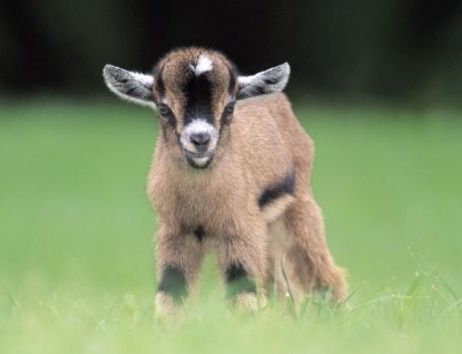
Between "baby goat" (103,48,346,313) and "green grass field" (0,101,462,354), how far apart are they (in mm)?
195

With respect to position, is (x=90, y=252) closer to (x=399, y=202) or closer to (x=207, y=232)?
(x=399, y=202)

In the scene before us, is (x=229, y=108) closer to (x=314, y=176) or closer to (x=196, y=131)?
(x=196, y=131)

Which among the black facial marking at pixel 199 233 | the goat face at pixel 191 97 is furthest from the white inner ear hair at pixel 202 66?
the black facial marking at pixel 199 233

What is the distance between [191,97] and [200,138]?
0.95 feet

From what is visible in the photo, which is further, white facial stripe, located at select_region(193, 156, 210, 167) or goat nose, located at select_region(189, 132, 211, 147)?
white facial stripe, located at select_region(193, 156, 210, 167)

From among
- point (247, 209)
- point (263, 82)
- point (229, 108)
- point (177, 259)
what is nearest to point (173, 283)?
point (177, 259)

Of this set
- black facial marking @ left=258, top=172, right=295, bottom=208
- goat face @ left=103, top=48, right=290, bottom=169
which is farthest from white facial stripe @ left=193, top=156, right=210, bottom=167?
black facial marking @ left=258, top=172, right=295, bottom=208

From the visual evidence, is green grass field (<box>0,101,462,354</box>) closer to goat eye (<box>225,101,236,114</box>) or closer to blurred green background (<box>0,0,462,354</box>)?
blurred green background (<box>0,0,462,354</box>)

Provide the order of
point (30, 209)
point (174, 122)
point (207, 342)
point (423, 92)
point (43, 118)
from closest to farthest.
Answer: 1. point (207, 342)
2. point (174, 122)
3. point (30, 209)
4. point (43, 118)
5. point (423, 92)

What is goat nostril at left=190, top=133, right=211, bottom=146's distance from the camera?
9.23 meters

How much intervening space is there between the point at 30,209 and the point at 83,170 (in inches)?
132

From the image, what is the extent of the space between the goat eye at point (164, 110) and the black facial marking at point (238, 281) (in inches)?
39.7

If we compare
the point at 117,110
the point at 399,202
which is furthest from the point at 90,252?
the point at 117,110

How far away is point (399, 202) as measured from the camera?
20.6 metres
